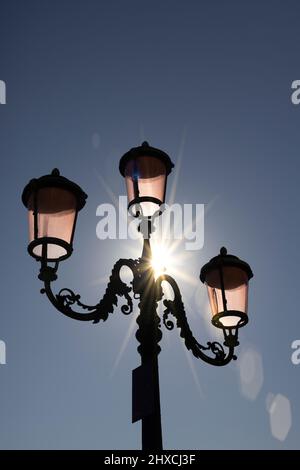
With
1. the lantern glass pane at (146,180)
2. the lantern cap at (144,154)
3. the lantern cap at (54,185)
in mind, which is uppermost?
the lantern cap at (144,154)

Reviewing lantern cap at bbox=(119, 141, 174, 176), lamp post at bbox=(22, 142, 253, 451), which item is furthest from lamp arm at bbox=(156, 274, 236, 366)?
lantern cap at bbox=(119, 141, 174, 176)

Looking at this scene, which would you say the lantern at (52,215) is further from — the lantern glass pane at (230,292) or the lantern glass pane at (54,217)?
the lantern glass pane at (230,292)

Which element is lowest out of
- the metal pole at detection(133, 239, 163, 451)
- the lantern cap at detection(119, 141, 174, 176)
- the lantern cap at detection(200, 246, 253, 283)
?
the metal pole at detection(133, 239, 163, 451)

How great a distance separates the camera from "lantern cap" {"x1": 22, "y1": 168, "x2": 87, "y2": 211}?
5.93 metres

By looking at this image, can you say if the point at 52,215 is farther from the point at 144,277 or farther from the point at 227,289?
the point at 227,289

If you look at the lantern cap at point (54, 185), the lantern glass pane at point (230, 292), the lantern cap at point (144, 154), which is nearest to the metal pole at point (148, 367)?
the lantern cap at point (54, 185)

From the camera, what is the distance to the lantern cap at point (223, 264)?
6777mm

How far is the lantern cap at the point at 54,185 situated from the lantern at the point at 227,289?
1779 millimetres

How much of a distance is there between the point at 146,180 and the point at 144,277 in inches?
44.2

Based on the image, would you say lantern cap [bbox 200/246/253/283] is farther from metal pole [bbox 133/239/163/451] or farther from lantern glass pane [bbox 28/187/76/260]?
lantern glass pane [bbox 28/187/76/260]

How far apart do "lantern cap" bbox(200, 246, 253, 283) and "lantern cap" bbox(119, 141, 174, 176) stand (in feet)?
3.86

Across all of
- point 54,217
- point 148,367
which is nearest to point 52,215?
point 54,217
